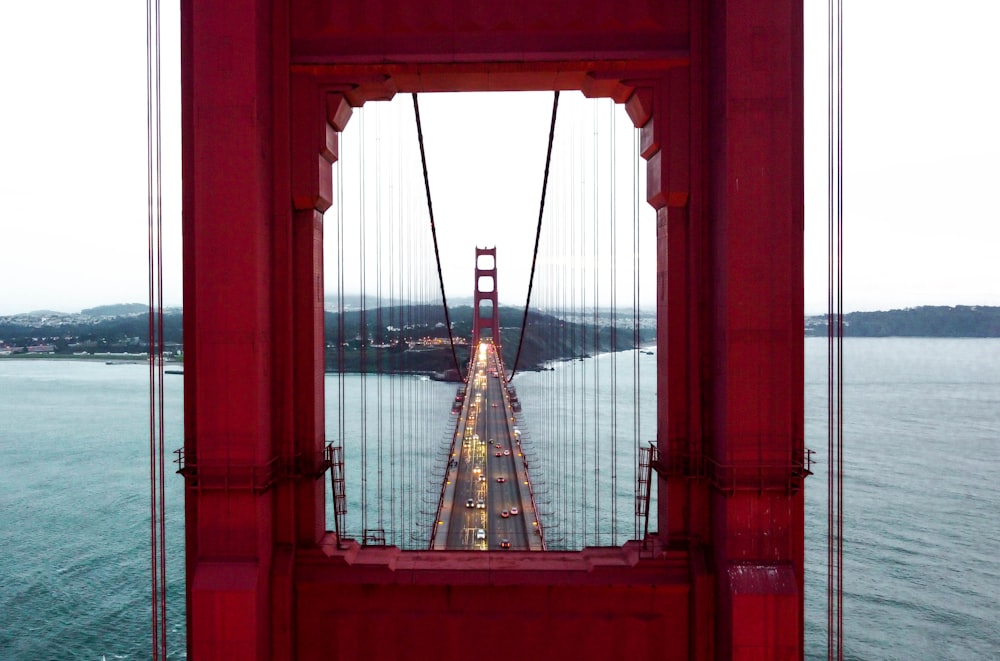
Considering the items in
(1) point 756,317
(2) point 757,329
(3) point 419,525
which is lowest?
(3) point 419,525

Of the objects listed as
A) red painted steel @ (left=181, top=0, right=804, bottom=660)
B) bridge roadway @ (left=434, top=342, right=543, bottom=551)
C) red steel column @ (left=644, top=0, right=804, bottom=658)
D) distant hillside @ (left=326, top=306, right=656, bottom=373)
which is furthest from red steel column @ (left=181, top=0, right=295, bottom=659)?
distant hillside @ (left=326, top=306, right=656, bottom=373)

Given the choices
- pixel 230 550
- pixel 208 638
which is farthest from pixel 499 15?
pixel 208 638

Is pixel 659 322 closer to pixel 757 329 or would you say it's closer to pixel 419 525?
pixel 757 329

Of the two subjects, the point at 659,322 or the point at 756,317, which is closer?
the point at 756,317

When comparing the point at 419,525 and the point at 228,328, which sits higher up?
the point at 228,328

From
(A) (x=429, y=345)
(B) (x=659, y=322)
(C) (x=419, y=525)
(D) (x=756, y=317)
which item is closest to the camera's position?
(D) (x=756, y=317)

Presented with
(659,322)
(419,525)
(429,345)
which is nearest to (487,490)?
(419,525)

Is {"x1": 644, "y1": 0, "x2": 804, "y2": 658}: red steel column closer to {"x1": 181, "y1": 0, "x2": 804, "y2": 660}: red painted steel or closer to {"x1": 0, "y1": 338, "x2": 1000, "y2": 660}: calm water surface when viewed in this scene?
{"x1": 181, "y1": 0, "x2": 804, "y2": 660}: red painted steel
